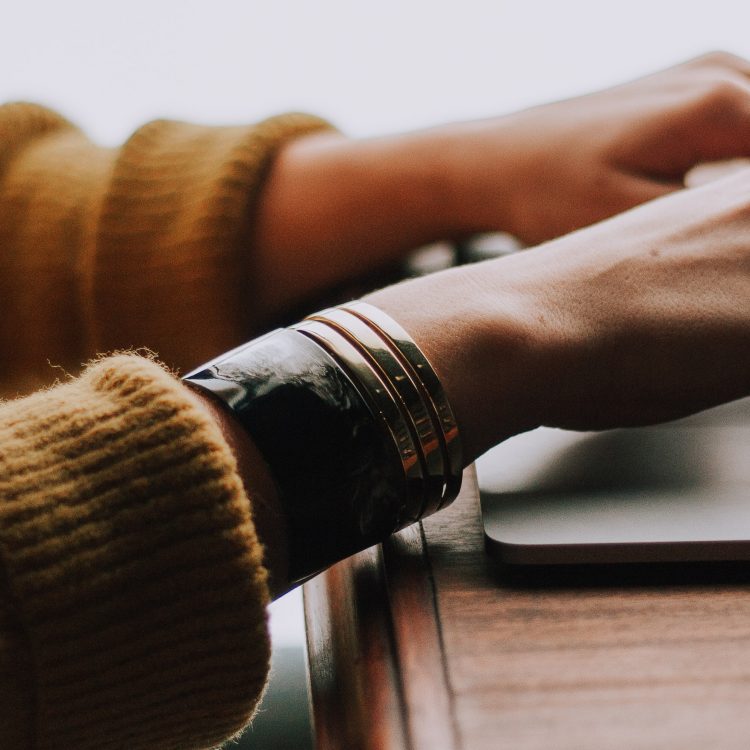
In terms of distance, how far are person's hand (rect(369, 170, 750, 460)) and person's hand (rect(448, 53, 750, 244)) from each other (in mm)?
176

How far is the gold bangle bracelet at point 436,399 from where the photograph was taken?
31cm

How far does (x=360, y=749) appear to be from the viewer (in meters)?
0.23

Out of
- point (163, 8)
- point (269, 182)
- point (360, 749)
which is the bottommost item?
point (360, 749)

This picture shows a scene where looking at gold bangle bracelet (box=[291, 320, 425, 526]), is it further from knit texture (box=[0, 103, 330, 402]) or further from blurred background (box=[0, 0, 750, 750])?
blurred background (box=[0, 0, 750, 750])

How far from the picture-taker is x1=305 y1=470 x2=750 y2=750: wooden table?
22 cm

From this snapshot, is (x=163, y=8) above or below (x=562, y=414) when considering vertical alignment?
above

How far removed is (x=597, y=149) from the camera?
581 mm

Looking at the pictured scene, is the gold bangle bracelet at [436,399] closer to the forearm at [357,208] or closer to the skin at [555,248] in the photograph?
the skin at [555,248]

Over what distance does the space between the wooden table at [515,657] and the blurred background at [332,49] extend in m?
0.62

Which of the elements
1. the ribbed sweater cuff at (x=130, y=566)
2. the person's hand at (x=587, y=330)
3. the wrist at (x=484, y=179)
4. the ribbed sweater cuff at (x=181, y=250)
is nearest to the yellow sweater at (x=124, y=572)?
the ribbed sweater cuff at (x=130, y=566)

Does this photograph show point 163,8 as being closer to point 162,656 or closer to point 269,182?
point 269,182

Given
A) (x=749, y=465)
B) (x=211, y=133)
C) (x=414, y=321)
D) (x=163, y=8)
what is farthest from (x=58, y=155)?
(x=749, y=465)

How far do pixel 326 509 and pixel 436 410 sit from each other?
6 cm

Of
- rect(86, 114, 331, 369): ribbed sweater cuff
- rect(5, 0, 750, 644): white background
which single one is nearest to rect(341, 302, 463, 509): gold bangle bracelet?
rect(86, 114, 331, 369): ribbed sweater cuff
